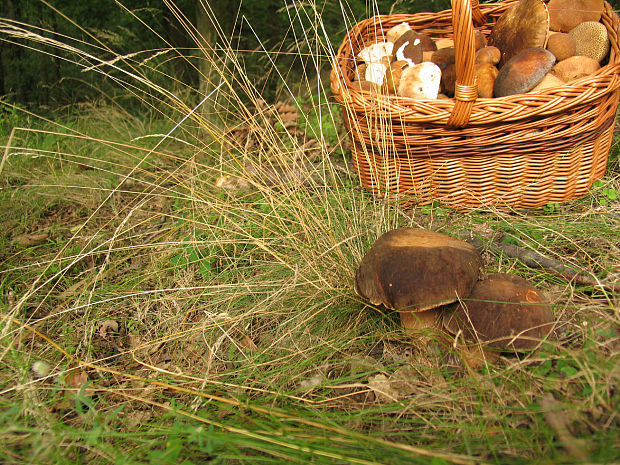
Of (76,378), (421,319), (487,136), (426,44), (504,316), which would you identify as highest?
(426,44)

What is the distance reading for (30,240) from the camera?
218 centimetres

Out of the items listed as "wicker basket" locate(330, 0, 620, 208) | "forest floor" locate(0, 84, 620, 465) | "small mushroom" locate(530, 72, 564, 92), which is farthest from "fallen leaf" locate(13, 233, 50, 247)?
"small mushroom" locate(530, 72, 564, 92)

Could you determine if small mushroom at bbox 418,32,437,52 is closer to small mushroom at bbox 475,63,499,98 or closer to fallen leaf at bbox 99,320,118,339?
small mushroom at bbox 475,63,499,98

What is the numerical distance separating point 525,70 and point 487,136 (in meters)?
0.32

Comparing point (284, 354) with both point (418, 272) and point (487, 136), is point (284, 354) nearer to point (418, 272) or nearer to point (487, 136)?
point (418, 272)

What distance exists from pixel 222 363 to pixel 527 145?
4.96ft

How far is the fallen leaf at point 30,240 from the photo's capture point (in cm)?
216

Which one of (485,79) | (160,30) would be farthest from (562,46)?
(160,30)

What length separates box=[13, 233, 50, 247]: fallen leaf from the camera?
2.16 metres

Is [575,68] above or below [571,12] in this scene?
below

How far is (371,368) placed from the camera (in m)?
1.35

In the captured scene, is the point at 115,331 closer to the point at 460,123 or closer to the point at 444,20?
the point at 460,123

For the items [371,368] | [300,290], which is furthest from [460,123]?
[371,368]

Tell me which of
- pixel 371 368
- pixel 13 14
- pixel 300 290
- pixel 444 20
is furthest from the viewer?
pixel 13 14
